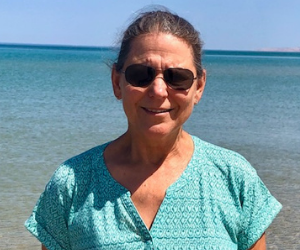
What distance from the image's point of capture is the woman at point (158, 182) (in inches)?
91.7

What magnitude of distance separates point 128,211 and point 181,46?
2.18 feet

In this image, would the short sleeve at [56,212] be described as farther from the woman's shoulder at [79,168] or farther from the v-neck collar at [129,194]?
the v-neck collar at [129,194]

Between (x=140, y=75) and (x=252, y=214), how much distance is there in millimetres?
687

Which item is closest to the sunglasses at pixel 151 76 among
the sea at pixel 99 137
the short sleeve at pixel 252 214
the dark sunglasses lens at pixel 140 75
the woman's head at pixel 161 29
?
the dark sunglasses lens at pixel 140 75

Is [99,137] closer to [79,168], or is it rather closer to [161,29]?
[79,168]

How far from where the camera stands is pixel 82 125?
1535 centimetres

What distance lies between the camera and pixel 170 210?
7.70ft

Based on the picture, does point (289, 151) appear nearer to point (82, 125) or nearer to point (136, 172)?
point (82, 125)

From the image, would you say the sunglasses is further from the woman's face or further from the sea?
the sea

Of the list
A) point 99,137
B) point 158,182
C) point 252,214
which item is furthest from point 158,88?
point 99,137

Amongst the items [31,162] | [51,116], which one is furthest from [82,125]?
[31,162]

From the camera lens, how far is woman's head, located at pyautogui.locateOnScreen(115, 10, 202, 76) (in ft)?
7.78

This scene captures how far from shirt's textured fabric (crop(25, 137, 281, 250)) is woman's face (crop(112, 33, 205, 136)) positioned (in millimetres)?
229

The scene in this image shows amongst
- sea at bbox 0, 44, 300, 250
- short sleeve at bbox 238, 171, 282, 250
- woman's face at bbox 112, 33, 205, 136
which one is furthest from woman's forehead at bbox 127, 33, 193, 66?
short sleeve at bbox 238, 171, 282, 250
